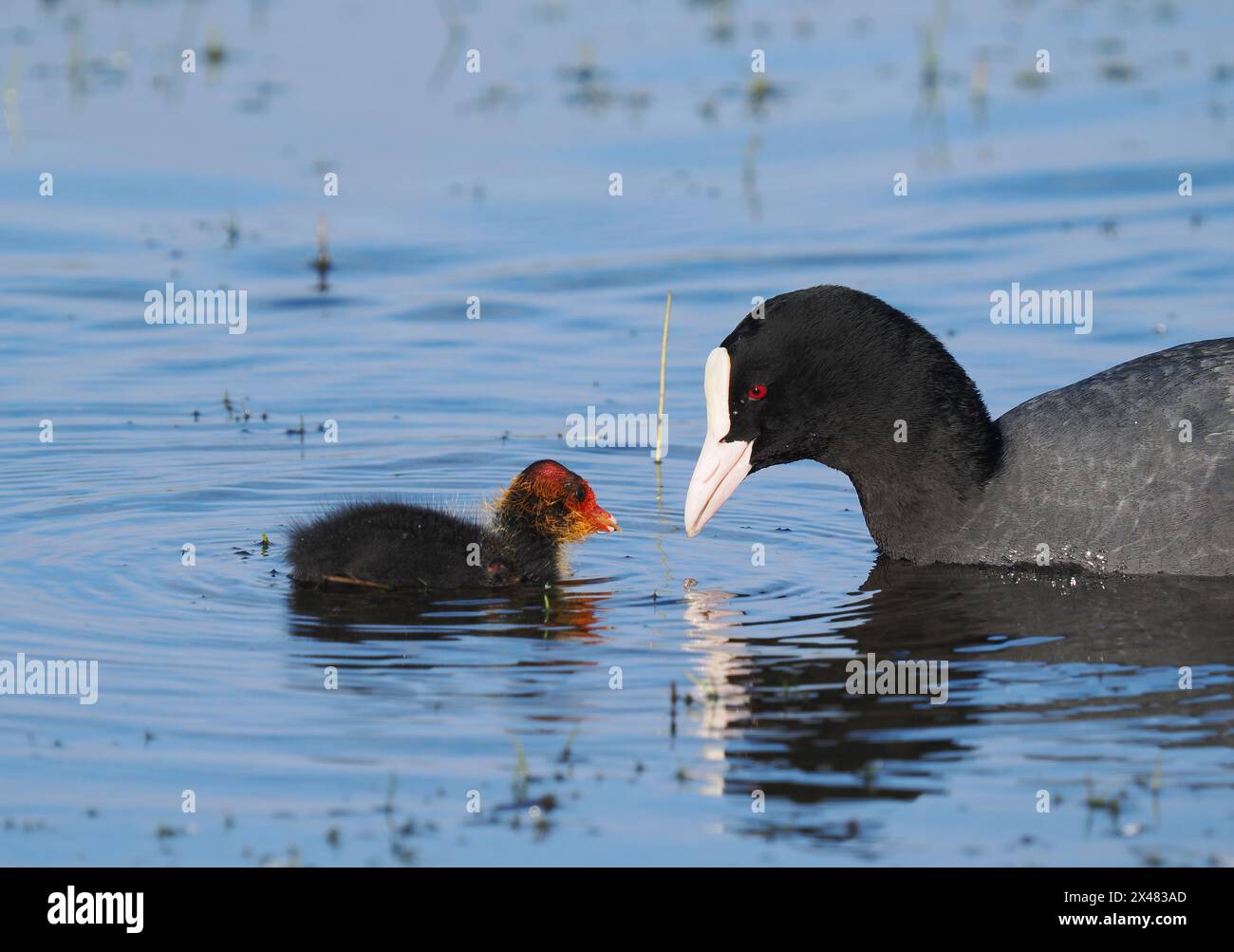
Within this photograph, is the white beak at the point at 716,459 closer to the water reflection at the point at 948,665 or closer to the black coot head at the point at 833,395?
the black coot head at the point at 833,395

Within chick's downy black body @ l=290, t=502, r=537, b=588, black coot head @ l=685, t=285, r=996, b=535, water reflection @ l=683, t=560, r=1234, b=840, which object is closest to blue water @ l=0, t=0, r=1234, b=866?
water reflection @ l=683, t=560, r=1234, b=840

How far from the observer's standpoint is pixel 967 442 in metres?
8.09

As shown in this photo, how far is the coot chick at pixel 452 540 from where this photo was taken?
25.6ft

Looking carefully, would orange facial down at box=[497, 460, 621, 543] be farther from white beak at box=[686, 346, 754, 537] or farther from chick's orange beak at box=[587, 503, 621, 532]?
white beak at box=[686, 346, 754, 537]

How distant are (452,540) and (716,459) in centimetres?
112

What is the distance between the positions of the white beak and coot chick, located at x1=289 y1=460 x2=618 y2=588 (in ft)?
1.23

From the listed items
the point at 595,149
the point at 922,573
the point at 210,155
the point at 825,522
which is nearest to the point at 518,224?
the point at 595,149

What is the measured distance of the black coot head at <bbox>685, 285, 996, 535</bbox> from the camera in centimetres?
802

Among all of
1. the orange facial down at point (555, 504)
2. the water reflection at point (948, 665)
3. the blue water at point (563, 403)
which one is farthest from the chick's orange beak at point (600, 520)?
the water reflection at point (948, 665)

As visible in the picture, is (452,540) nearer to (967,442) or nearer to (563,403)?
(967,442)

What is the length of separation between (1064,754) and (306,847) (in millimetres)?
2216

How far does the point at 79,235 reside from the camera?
548 inches

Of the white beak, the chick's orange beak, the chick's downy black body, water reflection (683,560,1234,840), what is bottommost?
water reflection (683,560,1234,840)
